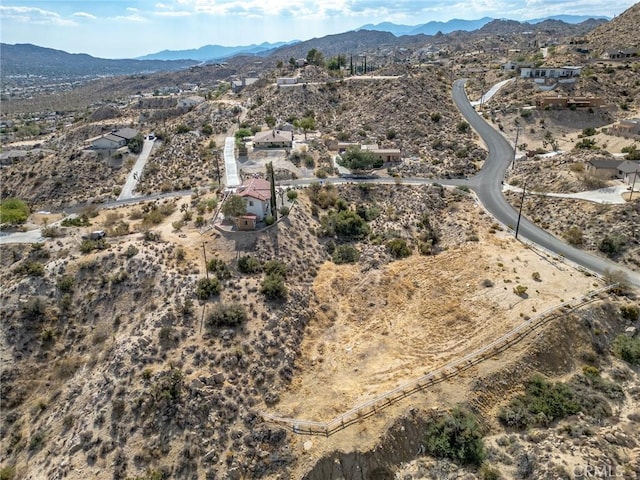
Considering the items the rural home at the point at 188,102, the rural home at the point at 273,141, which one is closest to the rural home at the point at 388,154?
the rural home at the point at 273,141

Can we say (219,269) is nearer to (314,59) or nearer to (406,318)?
(406,318)

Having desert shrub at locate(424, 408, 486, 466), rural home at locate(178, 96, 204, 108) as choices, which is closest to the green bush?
desert shrub at locate(424, 408, 486, 466)

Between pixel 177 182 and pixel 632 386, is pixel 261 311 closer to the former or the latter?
pixel 632 386

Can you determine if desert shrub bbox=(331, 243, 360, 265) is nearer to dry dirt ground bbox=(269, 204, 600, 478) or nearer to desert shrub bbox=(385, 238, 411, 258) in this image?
dry dirt ground bbox=(269, 204, 600, 478)

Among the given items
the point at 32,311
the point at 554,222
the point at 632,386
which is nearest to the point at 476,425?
the point at 632,386

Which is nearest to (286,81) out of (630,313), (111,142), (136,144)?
(136,144)
